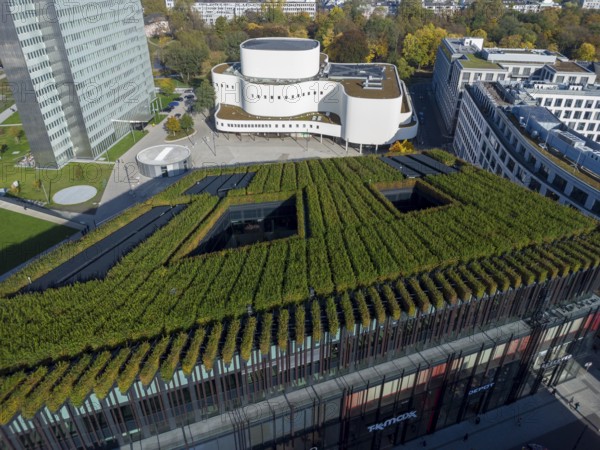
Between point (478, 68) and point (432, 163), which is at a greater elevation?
point (478, 68)

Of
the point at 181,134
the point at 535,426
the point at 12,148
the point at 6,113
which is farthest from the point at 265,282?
the point at 6,113

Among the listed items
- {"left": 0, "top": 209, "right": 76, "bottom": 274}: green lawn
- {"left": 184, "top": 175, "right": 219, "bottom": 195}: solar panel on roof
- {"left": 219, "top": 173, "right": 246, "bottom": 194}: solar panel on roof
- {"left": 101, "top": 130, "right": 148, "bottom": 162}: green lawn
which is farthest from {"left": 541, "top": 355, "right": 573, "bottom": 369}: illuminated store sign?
{"left": 101, "top": 130, "right": 148, "bottom": 162}: green lawn

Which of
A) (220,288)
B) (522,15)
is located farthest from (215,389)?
(522,15)

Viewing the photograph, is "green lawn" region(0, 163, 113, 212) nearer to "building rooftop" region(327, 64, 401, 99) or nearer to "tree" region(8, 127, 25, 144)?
"tree" region(8, 127, 25, 144)

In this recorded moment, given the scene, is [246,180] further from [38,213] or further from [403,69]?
[403,69]

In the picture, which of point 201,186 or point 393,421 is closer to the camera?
point 393,421

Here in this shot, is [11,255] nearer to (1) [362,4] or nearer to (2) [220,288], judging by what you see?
(2) [220,288]
